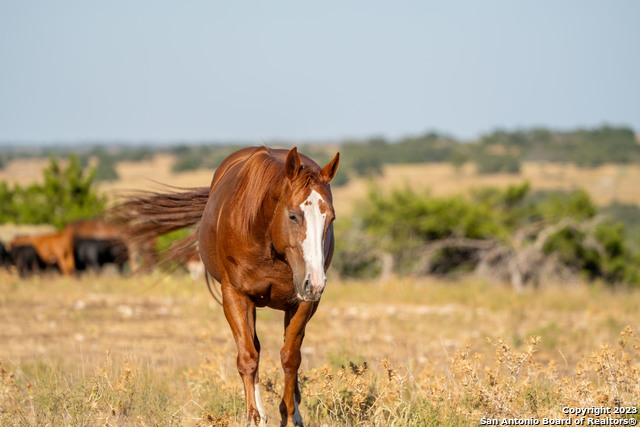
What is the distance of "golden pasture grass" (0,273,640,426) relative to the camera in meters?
5.00

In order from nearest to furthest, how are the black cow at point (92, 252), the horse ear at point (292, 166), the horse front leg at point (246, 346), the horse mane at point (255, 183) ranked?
the horse ear at point (292, 166) → the horse mane at point (255, 183) → the horse front leg at point (246, 346) → the black cow at point (92, 252)

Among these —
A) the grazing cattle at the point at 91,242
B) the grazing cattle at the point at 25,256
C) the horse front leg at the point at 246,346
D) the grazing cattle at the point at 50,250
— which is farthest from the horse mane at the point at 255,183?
the grazing cattle at the point at 50,250

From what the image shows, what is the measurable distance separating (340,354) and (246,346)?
9.19 feet

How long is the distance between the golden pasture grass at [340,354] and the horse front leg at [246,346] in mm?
354

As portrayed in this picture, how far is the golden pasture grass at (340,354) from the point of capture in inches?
197

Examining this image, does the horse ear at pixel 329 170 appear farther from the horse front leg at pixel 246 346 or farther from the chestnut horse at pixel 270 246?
the horse front leg at pixel 246 346

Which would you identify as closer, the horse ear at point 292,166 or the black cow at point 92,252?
the horse ear at point 292,166

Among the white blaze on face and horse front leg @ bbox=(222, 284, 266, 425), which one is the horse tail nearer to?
horse front leg @ bbox=(222, 284, 266, 425)

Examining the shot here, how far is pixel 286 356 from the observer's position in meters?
5.05

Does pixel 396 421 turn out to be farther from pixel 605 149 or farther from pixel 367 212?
pixel 605 149

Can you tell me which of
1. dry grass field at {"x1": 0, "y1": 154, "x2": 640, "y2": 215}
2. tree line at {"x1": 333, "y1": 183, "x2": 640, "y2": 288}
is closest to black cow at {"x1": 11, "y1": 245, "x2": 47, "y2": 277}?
tree line at {"x1": 333, "y1": 183, "x2": 640, "y2": 288}

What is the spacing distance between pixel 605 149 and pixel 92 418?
83.4 metres

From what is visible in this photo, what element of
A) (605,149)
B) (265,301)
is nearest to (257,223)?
(265,301)

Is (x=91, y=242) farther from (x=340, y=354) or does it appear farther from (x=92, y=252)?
(x=340, y=354)
